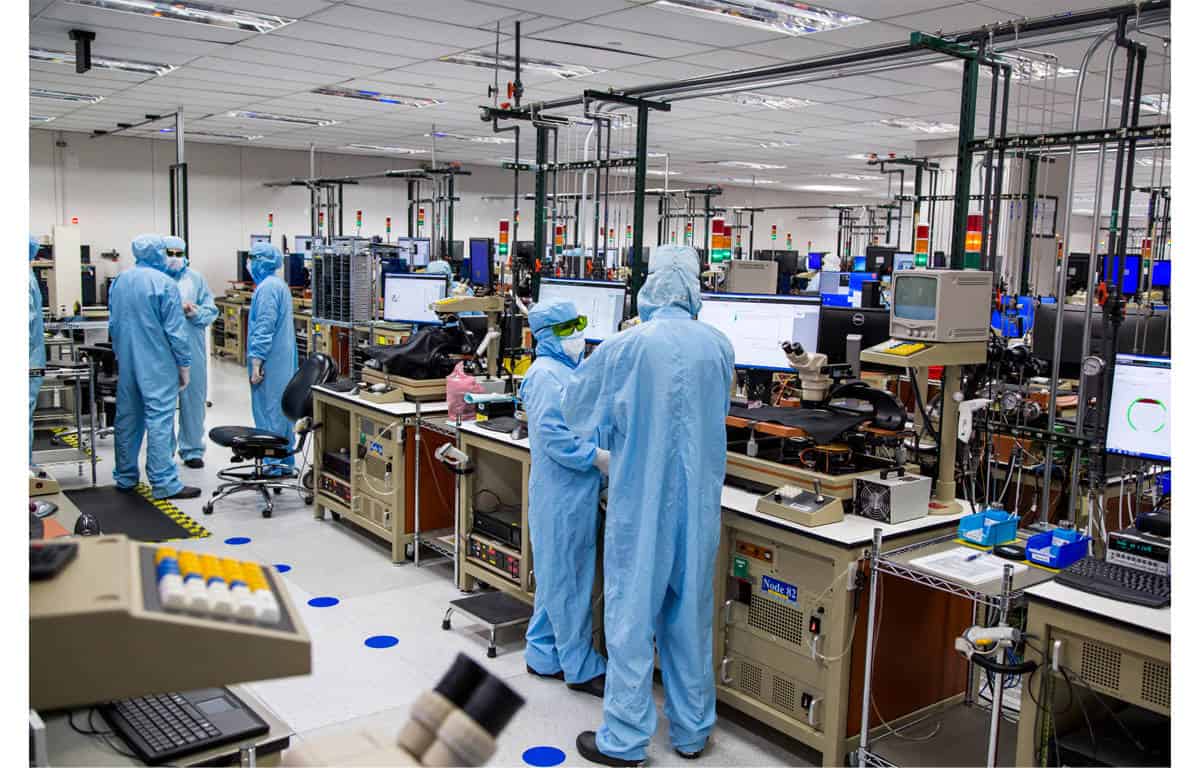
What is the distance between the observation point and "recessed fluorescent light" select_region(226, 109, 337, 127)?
968cm

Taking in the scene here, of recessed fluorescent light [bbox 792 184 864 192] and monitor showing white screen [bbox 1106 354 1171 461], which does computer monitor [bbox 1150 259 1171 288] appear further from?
recessed fluorescent light [bbox 792 184 864 192]

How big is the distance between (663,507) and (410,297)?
4.26 meters

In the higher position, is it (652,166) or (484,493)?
(652,166)

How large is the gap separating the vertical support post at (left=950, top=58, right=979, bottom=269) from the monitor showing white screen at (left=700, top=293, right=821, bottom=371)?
598 mm

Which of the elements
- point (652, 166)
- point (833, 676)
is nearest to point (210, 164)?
point (652, 166)

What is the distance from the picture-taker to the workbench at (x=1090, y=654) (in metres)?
2.14

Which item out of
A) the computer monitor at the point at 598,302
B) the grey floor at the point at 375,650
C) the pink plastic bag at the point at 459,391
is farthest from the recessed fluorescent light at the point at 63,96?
the computer monitor at the point at 598,302

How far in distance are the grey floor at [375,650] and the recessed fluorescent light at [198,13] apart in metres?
2.94

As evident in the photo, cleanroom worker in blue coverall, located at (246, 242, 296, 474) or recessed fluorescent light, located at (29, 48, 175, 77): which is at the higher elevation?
recessed fluorescent light, located at (29, 48, 175, 77)

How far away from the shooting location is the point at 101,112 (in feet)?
32.4

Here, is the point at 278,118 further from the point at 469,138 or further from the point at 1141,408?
the point at 1141,408

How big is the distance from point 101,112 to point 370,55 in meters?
5.02

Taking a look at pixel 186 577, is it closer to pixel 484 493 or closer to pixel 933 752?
pixel 933 752

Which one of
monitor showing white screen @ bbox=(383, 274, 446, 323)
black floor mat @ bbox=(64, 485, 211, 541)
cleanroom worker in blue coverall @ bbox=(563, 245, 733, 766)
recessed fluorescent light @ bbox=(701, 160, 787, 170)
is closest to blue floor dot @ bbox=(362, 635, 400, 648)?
cleanroom worker in blue coverall @ bbox=(563, 245, 733, 766)
